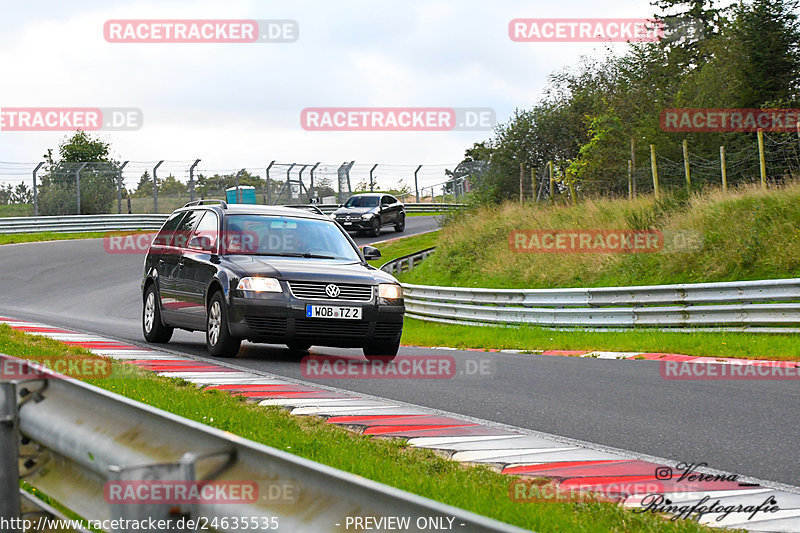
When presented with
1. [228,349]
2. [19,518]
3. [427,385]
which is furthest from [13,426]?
[228,349]

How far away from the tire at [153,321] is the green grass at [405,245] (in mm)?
21174

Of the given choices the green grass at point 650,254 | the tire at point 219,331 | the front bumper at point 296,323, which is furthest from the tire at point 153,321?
the green grass at point 650,254

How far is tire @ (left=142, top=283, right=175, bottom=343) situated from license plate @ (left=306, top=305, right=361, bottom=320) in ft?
9.98

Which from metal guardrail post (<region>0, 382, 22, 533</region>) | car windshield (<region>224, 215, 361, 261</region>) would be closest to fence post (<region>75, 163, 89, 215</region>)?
car windshield (<region>224, 215, 361, 261</region>)

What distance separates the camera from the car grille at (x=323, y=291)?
419 inches

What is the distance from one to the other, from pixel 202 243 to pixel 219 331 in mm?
1432

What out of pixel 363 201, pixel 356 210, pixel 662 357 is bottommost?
pixel 662 357

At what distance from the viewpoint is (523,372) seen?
35.9 ft

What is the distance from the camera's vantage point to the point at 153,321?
42.7ft

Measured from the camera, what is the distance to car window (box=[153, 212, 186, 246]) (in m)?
13.1

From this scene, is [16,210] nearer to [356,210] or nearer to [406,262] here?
[356,210]

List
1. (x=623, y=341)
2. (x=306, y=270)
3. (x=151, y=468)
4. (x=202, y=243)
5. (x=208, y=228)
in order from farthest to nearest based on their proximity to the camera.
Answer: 1. (x=623, y=341)
2. (x=208, y=228)
3. (x=202, y=243)
4. (x=306, y=270)
5. (x=151, y=468)

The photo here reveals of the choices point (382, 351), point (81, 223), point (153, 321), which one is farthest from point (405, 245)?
point (382, 351)

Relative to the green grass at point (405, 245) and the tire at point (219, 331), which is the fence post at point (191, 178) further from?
the tire at point (219, 331)
